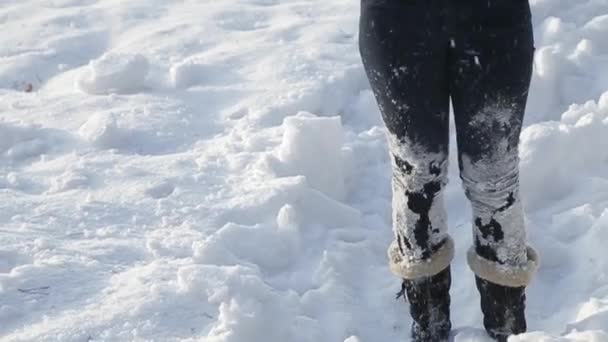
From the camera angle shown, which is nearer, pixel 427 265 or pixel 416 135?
pixel 416 135

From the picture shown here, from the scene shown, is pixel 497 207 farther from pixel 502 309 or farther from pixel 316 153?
pixel 316 153

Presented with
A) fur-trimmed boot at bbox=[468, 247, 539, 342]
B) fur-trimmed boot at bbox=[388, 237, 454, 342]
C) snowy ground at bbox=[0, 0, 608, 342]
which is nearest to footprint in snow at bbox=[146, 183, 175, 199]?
snowy ground at bbox=[0, 0, 608, 342]

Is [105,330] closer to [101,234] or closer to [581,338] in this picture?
[101,234]

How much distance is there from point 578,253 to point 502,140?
0.89 metres

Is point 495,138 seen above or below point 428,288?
above


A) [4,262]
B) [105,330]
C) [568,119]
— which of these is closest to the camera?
[105,330]

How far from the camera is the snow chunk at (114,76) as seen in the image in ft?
12.4

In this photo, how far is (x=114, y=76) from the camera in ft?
12.4

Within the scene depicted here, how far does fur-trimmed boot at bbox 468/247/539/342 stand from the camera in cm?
212

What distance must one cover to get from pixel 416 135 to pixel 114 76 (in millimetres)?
2139

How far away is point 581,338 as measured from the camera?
2.04 metres

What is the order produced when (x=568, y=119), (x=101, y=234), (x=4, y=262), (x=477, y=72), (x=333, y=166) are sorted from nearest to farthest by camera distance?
(x=477, y=72), (x=4, y=262), (x=101, y=234), (x=333, y=166), (x=568, y=119)

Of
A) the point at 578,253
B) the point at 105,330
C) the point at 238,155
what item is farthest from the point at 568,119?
the point at 105,330

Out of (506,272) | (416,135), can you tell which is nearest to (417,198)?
(416,135)
